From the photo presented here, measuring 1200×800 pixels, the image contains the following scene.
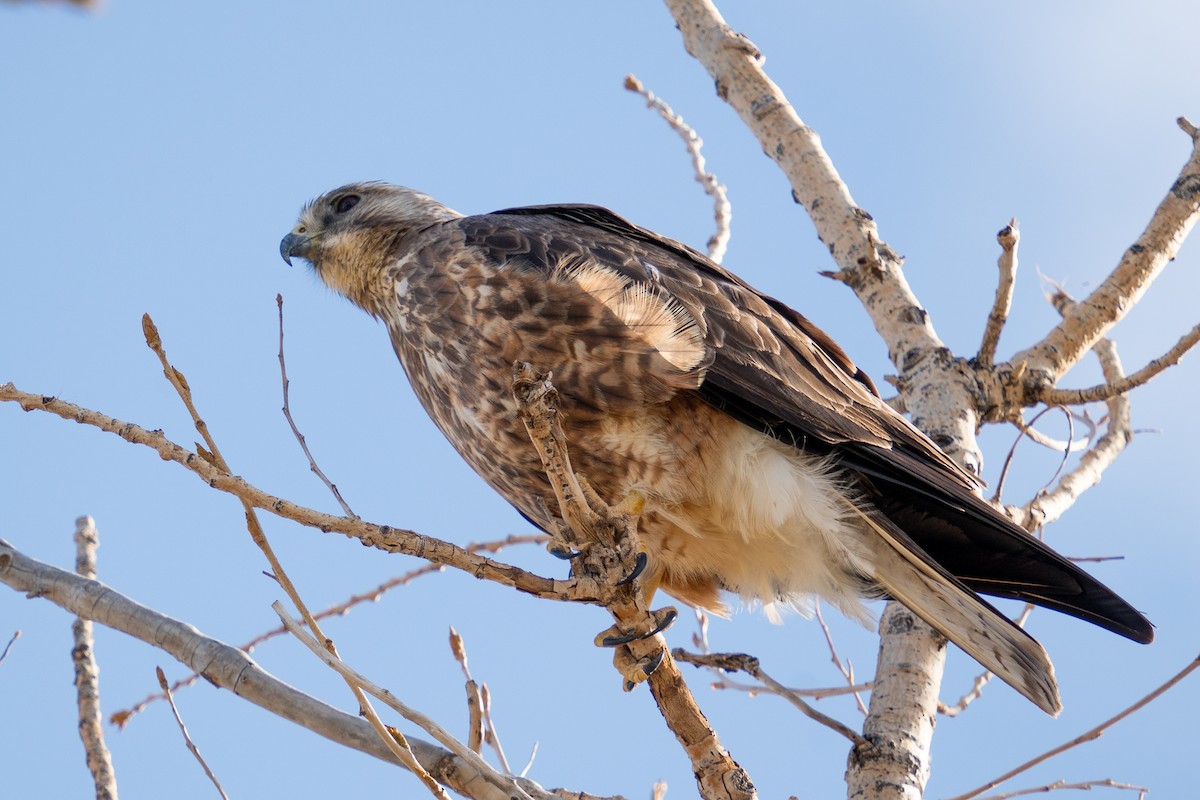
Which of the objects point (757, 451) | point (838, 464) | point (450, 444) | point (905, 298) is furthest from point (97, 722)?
point (905, 298)

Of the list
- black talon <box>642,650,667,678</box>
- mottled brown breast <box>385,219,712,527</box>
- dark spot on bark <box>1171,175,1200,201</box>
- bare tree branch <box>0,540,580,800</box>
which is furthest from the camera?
dark spot on bark <box>1171,175,1200,201</box>

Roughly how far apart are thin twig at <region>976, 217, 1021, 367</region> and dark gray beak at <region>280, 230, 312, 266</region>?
2592mm

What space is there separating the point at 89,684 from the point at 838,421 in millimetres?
2170

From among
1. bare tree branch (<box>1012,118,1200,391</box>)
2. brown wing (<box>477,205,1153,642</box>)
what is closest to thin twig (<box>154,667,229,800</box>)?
brown wing (<box>477,205,1153,642</box>)

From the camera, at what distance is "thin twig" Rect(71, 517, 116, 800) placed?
2.82 m

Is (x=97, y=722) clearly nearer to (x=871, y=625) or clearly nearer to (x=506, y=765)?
(x=506, y=765)

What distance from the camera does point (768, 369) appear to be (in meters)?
3.45

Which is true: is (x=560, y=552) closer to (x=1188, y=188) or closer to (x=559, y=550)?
(x=559, y=550)

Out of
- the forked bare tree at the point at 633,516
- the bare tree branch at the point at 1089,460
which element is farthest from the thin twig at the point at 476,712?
the bare tree branch at the point at 1089,460

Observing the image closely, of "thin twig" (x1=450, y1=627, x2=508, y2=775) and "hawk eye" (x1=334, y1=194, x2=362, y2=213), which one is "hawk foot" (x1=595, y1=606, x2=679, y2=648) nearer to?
"thin twig" (x1=450, y1=627, x2=508, y2=775)

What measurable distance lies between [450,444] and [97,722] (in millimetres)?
1388

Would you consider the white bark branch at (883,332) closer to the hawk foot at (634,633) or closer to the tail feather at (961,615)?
the tail feather at (961,615)

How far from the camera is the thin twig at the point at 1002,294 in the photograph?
3.64 metres

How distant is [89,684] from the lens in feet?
9.86
